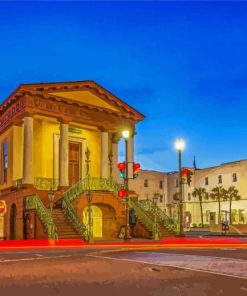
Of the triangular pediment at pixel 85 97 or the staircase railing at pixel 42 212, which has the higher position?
the triangular pediment at pixel 85 97

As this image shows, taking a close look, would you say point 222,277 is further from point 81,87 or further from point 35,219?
point 81,87

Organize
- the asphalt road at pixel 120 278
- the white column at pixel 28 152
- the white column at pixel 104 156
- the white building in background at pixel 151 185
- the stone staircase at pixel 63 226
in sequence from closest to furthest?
1. the asphalt road at pixel 120 278
2. the stone staircase at pixel 63 226
3. the white column at pixel 28 152
4. the white column at pixel 104 156
5. the white building in background at pixel 151 185

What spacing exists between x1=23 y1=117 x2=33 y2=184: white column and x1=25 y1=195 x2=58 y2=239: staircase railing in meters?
1.60

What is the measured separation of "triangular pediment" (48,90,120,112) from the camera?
34594mm

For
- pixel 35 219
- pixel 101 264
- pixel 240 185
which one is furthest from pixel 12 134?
pixel 240 185

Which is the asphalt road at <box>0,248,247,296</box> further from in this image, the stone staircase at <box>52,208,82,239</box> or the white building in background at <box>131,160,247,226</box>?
the white building in background at <box>131,160,247,226</box>

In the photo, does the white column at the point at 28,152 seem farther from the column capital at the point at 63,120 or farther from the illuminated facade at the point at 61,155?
the column capital at the point at 63,120

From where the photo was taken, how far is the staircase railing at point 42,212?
26.1 m

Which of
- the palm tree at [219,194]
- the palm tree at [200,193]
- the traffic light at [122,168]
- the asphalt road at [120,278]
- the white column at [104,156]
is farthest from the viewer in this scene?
the palm tree at [200,193]

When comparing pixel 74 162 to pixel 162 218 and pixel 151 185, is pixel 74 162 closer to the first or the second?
pixel 162 218

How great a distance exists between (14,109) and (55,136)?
3534 mm

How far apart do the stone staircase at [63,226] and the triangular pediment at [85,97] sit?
9.05 meters

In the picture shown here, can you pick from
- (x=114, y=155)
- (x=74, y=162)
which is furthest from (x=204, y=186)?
(x=74, y=162)

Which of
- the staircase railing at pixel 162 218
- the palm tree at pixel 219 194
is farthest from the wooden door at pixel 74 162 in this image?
the palm tree at pixel 219 194
